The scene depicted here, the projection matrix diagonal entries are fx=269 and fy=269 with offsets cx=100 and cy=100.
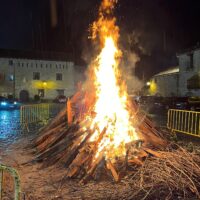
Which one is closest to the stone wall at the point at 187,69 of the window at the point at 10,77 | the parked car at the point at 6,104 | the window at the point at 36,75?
the parked car at the point at 6,104

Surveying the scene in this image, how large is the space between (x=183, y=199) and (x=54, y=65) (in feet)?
169

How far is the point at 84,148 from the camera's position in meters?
6.92

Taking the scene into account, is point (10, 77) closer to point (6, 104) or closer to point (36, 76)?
point (36, 76)

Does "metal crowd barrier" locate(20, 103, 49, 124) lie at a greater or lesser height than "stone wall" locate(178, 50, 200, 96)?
lesser

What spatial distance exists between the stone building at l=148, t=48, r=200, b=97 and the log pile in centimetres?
2532

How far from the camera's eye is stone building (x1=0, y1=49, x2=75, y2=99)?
50688 mm

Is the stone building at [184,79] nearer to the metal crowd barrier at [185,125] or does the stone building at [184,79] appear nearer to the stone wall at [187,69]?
the stone wall at [187,69]

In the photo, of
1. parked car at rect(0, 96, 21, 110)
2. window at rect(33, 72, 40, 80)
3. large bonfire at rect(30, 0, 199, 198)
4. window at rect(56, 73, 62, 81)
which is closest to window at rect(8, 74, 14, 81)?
window at rect(33, 72, 40, 80)

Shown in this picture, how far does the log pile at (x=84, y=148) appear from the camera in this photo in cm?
629

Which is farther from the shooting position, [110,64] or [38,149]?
[110,64]

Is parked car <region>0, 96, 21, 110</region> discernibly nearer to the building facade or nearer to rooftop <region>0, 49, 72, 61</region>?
the building facade

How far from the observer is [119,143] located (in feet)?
24.0

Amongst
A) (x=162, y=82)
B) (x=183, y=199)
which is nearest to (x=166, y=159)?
(x=183, y=199)

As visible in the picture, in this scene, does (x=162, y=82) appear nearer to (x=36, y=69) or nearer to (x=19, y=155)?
(x=36, y=69)
